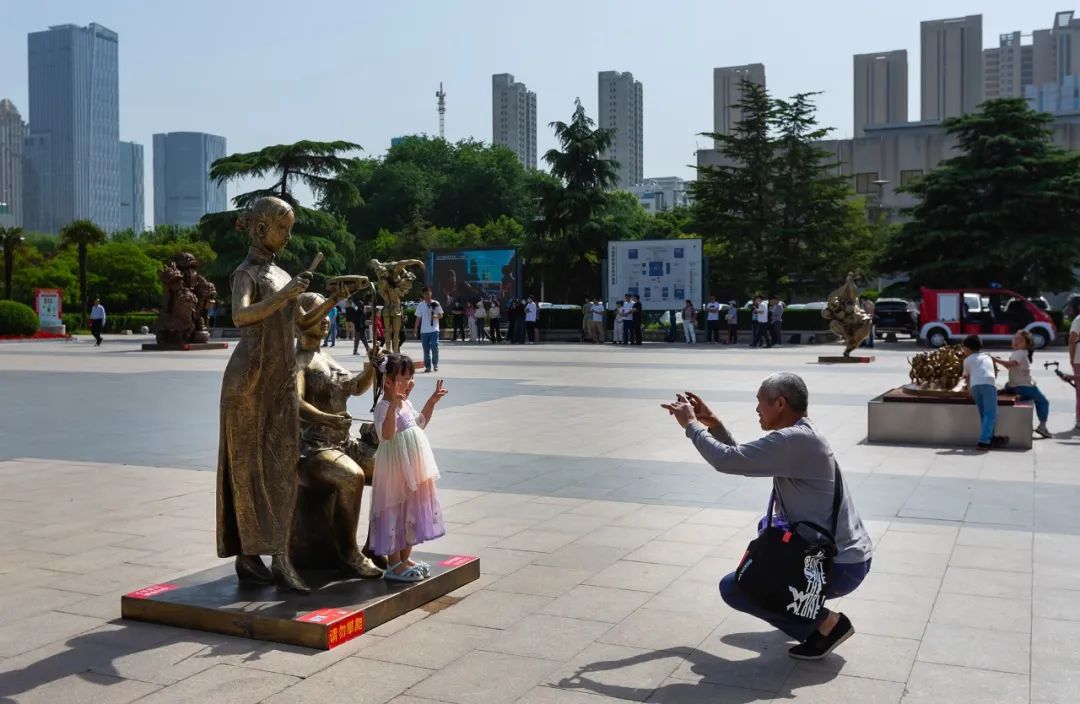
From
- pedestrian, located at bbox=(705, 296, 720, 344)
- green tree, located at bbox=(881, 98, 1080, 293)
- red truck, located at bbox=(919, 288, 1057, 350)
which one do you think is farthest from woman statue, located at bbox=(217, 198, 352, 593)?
green tree, located at bbox=(881, 98, 1080, 293)

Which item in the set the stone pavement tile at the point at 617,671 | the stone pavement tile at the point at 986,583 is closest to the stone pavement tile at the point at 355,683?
the stone pavement tile at the point at 617,671

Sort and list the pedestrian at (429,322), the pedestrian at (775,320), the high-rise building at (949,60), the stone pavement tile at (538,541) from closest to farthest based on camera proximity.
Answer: the stone pavement tile at (538,541)
the pedestrian at (429,322)
the pedestrian at (775,320)
the high-rise building at (949,60)

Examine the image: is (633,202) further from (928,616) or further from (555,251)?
(928,616)

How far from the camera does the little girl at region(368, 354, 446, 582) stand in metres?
5.04

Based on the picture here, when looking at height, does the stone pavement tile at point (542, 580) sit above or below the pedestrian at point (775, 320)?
below

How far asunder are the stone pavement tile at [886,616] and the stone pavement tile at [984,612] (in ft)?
0.25

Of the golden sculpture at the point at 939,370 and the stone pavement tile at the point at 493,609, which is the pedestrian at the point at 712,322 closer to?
the golden sculpture at the point at 939,370

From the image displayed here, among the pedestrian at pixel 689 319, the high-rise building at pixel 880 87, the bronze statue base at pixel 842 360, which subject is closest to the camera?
the bronze statue base at pixel 842 360

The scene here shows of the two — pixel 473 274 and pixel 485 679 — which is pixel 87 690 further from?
pixel 473 274

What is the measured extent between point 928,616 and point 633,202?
6509 centimetres

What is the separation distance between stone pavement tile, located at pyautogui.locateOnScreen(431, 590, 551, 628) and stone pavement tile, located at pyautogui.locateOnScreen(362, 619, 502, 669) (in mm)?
79

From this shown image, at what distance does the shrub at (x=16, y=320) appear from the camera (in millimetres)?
37656

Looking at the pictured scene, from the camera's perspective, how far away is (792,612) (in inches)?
171

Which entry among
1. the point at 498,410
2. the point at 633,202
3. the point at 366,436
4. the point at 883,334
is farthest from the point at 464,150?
the point at 366,436
